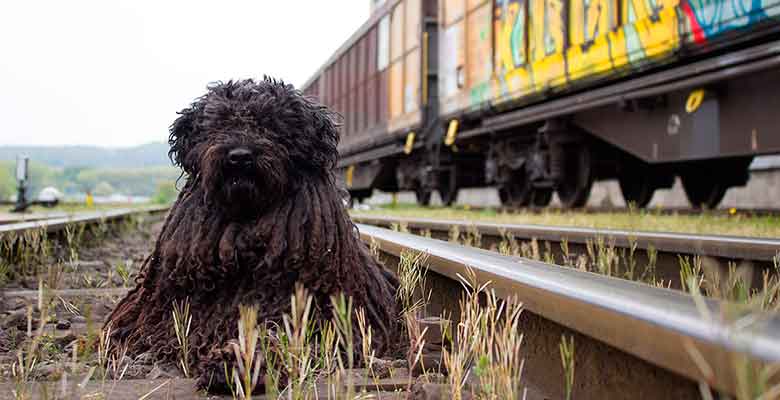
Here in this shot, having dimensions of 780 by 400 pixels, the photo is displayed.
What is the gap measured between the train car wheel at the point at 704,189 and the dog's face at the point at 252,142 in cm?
893

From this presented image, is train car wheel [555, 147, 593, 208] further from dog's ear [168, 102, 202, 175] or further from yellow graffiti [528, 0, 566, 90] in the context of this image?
dog's ear [168, 102, 202, 175]

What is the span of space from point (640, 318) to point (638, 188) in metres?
11.1

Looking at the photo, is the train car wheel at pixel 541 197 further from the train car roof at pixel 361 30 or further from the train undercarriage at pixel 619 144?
the train car roof at pixel 361 30

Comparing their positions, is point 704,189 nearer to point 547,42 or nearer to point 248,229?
point 547,42

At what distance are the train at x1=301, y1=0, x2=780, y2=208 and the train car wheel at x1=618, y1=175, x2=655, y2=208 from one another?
0.02 meters

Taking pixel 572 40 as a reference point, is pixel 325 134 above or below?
below

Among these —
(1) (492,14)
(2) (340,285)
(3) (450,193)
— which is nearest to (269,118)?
(2) (340,285)

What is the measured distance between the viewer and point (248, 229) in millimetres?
2561

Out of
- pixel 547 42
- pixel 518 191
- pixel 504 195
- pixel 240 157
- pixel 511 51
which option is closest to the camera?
pixel 240 157

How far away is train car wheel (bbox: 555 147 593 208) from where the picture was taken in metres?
11.0

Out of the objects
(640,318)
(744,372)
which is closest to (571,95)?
(640,318)

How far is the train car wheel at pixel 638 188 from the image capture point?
1172 centimetres

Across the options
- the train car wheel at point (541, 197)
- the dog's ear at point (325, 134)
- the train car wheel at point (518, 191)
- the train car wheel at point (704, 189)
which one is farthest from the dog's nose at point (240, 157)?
the train car wheel at point (541, 197)

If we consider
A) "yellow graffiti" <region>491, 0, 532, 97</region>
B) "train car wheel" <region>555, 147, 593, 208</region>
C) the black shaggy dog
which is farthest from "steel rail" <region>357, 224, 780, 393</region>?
"train car wheel" <region>555, 147, 593, 208</region>
